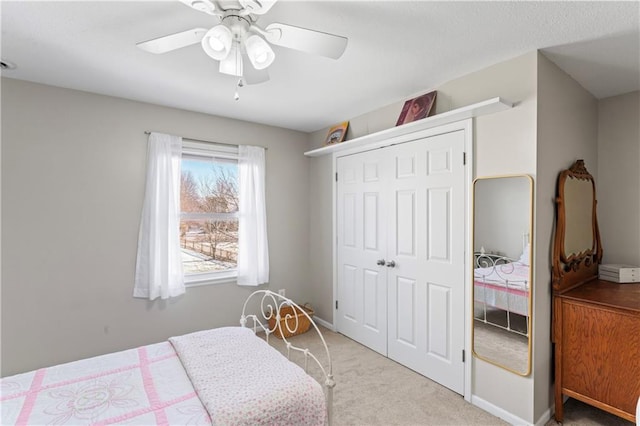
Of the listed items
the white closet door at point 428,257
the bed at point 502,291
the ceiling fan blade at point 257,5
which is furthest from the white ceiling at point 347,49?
the bed at point 502,291

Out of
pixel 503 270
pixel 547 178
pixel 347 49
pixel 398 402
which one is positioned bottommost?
pixel 398 402

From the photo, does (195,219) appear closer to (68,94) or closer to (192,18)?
(68,94)

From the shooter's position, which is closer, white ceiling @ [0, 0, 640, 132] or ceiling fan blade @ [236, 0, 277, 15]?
ceiling fan blade @ [236, 0, 277, 15]

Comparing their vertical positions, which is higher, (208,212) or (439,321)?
(208,212)

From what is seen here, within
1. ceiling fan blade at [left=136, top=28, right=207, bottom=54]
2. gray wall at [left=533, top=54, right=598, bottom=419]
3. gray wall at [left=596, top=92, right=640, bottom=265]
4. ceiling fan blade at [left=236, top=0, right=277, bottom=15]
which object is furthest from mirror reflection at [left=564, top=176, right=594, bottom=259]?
ceiling fan blade at [left=136, top=28, right=207, bottom=54]

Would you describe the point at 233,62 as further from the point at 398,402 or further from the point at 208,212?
the point at 398,402

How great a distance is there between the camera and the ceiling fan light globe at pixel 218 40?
130 centimetres

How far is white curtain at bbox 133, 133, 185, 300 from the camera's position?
2.97 meters

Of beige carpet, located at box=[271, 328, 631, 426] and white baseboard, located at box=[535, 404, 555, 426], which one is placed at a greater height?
white baseboard, located at box=[535, 404, 555, 426]

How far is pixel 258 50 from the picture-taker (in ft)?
4.59

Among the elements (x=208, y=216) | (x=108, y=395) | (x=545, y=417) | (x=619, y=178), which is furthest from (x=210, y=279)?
(x=619, y=178)

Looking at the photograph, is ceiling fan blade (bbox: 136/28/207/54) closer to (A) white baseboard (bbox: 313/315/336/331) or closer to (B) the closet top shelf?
(B) the closet top shelf

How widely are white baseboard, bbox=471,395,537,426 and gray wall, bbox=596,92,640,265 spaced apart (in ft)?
5.77

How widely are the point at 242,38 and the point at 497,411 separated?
285 centimetres
